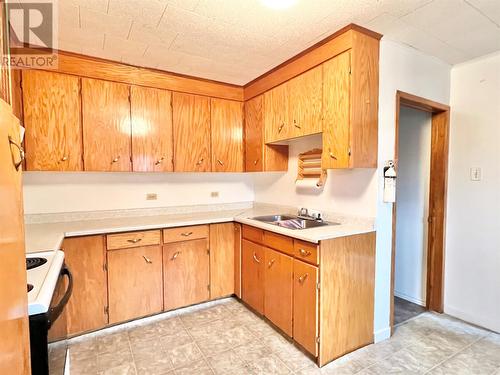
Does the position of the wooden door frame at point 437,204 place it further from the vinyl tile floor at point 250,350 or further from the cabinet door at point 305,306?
the cabinet door at point 305,306

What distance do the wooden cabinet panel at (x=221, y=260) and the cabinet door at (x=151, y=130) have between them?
83 cm

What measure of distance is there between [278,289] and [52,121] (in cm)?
233

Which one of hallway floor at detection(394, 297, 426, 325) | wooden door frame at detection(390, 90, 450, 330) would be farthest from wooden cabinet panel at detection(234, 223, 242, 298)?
wooden door frame at detection(390, 90, 450, 330)

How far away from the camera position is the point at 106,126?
2.38 metres

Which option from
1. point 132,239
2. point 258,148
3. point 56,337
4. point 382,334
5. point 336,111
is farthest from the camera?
point 258,148

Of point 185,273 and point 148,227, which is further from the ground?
point 148,227

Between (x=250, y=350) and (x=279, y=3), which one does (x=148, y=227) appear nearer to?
(x=250, y=350)

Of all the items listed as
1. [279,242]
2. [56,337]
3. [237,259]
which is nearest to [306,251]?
[279,242]

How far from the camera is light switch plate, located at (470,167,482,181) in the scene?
2.25 metres

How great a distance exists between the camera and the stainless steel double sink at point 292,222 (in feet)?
7.74

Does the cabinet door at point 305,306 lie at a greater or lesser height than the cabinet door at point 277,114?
lesser

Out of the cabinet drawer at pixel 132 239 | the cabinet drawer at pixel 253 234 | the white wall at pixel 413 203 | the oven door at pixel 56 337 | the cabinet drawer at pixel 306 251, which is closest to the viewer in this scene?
the oven door at pixel 56 337

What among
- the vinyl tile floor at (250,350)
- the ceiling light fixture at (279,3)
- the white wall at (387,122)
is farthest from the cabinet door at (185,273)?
the ceiling light fixture at (279,3)

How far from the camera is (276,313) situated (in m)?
2.17
